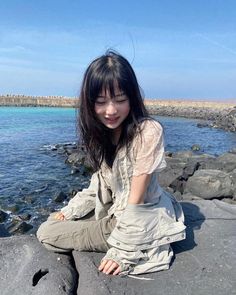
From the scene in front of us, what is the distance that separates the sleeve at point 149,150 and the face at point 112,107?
0.21 m

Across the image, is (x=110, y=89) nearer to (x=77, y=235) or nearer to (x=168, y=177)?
(x=77, y=235)

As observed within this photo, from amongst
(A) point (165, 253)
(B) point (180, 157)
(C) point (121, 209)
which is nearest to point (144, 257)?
(A) point (165, 253)

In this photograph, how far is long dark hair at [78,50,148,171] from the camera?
2922mm

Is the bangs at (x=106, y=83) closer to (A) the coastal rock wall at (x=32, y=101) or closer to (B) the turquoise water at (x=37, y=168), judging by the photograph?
(B) the turquoise water at (x=37, y=168)

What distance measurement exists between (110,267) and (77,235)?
0.52 m

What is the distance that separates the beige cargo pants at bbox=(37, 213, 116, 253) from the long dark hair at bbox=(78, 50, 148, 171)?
1.70 ft

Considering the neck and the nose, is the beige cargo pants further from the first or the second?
the nose

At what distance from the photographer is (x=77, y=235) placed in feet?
10.9

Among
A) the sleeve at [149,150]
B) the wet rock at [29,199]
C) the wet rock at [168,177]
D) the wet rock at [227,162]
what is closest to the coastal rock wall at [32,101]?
the wet rock at [227,162]

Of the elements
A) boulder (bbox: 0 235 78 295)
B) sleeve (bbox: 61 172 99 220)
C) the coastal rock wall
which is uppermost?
sleeve (bbox: 61 172 99 220)

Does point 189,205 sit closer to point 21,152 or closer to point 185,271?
point 185,271

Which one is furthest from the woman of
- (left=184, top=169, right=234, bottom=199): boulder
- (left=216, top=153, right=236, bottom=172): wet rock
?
(left=216, top=153, right=236, bottom=172): wet rock

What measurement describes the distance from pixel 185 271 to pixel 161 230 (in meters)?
0.37

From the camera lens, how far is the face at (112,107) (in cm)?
300
